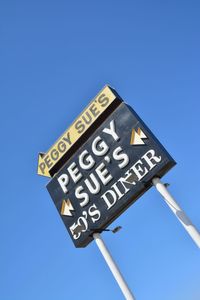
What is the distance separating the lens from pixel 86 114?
43.4ft

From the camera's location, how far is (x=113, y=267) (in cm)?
1067

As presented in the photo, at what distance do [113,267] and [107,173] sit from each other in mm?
2959

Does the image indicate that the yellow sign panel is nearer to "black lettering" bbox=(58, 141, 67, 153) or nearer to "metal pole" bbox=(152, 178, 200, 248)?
"black lettering" bbox=(58, 141, 67, 153)

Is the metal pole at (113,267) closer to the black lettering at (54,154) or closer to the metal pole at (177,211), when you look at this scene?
the metal pole at (177,211)

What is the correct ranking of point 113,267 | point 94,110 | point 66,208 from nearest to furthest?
point 113,267
point 66,208
point 94,110

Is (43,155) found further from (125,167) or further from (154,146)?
(154,146)

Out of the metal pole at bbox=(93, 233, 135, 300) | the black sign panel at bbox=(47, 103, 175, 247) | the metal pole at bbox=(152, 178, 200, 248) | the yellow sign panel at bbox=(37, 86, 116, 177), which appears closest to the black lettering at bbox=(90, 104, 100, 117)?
the yellow sign panel at bbox=(37, 86, 116, 177)

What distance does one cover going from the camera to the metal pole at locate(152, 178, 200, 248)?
357 inches

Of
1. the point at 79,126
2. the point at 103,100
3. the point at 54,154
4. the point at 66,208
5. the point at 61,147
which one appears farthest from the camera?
the point at 54,154

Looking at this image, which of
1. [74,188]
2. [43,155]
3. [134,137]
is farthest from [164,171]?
[43,155]

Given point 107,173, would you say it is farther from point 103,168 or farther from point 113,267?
point 113,267

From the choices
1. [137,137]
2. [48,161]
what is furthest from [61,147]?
[137,137]

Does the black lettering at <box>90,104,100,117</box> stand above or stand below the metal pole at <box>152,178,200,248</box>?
above

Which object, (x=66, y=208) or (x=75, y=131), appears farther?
(x=75, y=131)
